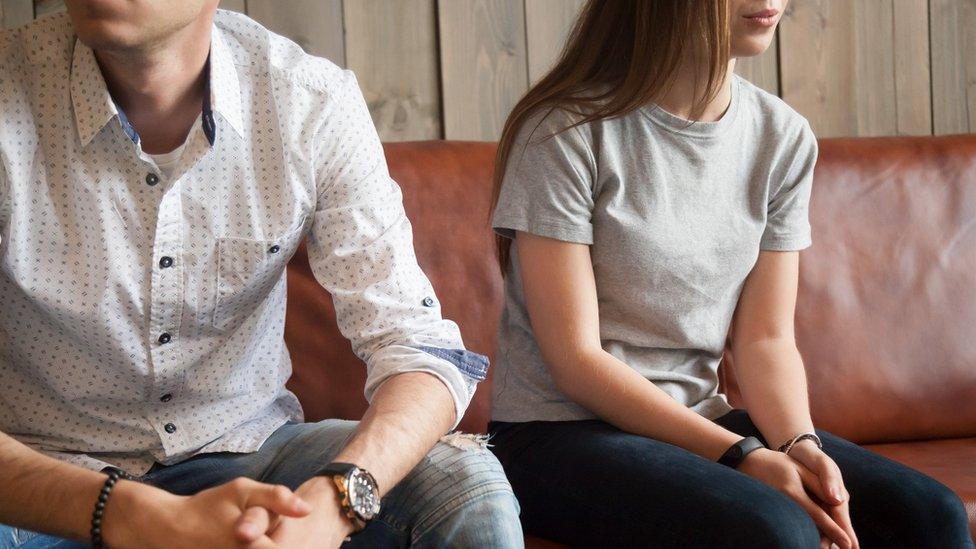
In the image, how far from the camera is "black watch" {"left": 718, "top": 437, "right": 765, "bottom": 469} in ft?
4.51

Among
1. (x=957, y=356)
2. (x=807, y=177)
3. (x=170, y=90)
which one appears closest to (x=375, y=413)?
(x=170, y=90)

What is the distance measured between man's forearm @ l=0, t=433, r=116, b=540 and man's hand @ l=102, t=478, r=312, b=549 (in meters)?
0.03

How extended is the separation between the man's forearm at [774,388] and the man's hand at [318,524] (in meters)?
0.65

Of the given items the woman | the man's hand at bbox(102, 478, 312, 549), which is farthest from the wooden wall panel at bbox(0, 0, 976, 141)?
the man's hand at bbox(102, 478, 312, 549)

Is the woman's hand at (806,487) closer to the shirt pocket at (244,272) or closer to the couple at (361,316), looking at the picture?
the couple at (361,316)

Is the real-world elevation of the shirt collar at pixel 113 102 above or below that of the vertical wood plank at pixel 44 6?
below

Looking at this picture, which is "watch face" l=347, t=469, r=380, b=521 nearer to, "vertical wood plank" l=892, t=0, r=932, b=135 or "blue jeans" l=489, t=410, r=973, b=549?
"blue jeans" l=489, t=410, r=973, b=549

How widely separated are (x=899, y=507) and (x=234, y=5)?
4.65 ft

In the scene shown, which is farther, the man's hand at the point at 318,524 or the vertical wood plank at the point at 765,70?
the vertical wood plank at the point at 765,70

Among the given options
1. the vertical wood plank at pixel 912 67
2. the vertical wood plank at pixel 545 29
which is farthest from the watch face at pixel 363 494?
the vertical wood plank at pixel 912 67

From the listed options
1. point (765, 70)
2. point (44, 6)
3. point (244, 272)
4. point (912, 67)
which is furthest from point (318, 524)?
point (912, 67)

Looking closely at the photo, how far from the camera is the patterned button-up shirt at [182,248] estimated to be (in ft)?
4.12

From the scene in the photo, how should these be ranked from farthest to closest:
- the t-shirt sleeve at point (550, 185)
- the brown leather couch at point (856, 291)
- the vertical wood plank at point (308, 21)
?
1. the vertical wood plank at point (308, 21)
2. the brown leather couch at point (856, 291)
3. the t-shirt sleeve at point (550, 185)

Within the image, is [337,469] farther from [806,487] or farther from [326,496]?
[806,487]
